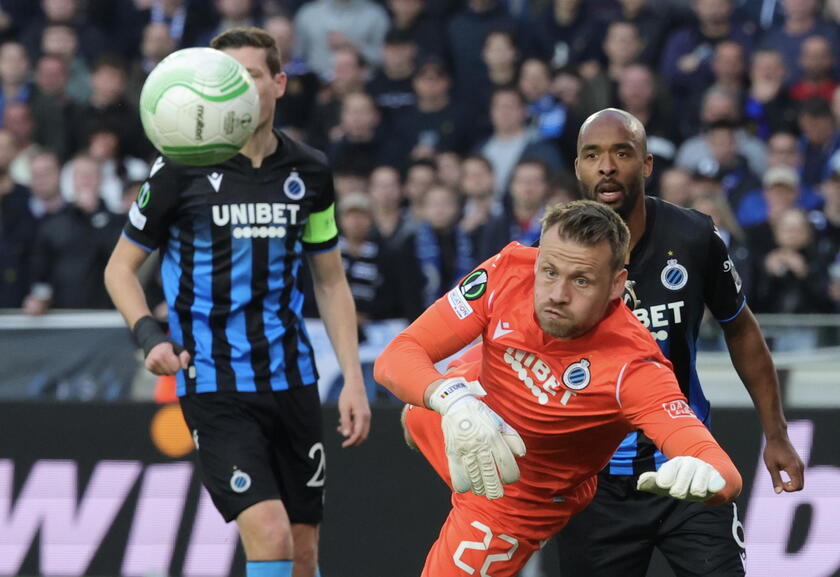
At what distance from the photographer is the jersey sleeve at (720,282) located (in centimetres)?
522

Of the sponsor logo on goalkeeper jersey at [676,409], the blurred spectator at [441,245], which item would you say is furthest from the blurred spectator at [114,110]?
the sponsor logo on goalkeeper jersey at [676,409]

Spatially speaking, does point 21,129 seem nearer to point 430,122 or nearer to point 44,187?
point 44,187

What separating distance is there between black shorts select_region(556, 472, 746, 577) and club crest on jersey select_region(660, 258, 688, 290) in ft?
2.44

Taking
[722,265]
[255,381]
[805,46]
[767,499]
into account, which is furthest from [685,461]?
[805,46]

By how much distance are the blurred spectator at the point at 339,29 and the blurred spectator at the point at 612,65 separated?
89.2 inches

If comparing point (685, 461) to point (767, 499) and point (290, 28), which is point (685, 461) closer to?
point (767, 499)

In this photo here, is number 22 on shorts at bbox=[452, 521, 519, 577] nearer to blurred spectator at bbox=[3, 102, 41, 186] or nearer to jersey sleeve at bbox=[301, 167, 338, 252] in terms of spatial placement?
jersey sleeve at bbox=[301, 167, 338, 252]

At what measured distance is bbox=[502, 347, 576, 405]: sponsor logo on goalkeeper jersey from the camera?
464cm

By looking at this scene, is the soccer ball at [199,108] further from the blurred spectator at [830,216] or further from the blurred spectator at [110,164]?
the blurred spectator at [110,164]

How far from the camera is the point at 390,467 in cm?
825

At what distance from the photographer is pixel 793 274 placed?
31.4 feet

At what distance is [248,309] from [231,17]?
7.85 metres

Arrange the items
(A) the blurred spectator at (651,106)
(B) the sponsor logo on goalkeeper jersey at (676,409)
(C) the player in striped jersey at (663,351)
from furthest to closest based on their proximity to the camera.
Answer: (A) the blurred spectator at (651,106), (C) the player in striped jersey at (663,351), (B) the sponsor logo on goalkeeper jersey at (676,409)

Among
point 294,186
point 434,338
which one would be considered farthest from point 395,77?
point 434,338
